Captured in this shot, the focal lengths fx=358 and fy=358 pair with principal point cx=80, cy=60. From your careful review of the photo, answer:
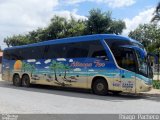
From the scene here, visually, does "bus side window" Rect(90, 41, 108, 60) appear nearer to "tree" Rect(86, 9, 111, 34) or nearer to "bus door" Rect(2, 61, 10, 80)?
"bus door" Rect(2, 61, 10, 80)

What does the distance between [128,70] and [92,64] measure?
241 cm

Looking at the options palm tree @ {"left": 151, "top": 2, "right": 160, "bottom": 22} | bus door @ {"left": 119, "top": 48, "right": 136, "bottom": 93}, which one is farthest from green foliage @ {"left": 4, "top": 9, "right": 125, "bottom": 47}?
bus door @ {"left": 119, "top": 48, "right": 136, "bottom": 93}

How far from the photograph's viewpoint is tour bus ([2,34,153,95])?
1769cm

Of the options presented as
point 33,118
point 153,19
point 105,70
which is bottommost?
point 33,118

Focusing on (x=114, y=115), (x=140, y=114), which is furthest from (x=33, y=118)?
(x=140, y=114)

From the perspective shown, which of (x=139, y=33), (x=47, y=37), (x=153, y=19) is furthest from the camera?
(x=139, y=33)

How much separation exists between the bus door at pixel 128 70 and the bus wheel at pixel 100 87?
3.93ft

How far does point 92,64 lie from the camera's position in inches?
760

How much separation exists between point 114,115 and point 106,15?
33769 millimetres

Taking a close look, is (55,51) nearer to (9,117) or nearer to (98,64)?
(98,64)

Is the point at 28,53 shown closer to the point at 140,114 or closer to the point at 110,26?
the point at 140,114

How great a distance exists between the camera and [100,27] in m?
44.2

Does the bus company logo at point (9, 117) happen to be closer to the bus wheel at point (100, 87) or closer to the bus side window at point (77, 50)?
the bus wheel at point (100, 87)

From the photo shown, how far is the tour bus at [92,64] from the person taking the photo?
17.7 metres
